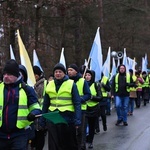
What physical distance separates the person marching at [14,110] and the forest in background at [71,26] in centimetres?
1261

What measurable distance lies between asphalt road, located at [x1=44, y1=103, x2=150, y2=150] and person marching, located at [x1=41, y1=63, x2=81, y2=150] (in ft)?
8.12

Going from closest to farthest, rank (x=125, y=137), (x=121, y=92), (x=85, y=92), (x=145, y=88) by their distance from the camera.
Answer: (x=85, y=92) → (x=125, y=137) → (x=121, y=92) → (x=145, y=88)

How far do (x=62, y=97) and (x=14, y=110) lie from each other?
5.26ft

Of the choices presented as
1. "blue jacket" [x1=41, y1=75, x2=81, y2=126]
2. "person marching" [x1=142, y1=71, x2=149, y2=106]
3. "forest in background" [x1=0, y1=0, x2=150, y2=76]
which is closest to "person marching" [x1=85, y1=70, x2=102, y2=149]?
"blue jacket" [x1=41, y1=75, x2=81, y2=126]

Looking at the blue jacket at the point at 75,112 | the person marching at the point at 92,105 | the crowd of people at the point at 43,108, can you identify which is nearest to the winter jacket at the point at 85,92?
the crowd of people at the point at 43,108

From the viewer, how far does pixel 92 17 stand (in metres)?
27.9

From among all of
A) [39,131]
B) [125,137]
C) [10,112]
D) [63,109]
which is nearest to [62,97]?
[63,109]

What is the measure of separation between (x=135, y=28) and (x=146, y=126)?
2295cm

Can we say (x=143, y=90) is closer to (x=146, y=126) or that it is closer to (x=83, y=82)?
(x=146, y=126)

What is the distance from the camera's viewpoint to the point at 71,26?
26812 millimetres

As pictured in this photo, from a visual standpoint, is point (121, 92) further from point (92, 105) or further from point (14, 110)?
point (14, 110)

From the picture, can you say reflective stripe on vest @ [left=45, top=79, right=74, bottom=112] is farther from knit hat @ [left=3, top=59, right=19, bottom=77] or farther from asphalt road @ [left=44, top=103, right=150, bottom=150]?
asphalt road @ [left=44, top=103, right=150, bottom=150]

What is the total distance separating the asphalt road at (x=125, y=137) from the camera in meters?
9.34

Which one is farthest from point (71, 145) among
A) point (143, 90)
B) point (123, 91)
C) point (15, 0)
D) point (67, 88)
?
point (143, 90)
